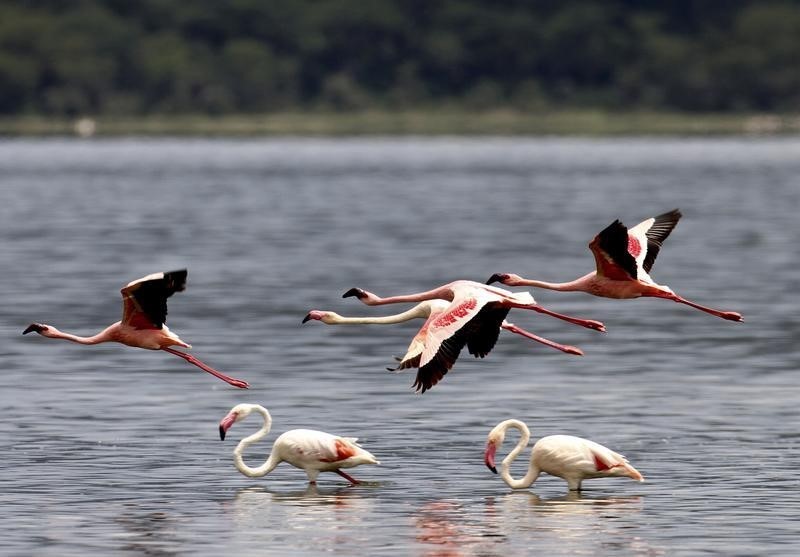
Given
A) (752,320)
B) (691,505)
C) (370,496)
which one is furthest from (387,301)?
(752,320)

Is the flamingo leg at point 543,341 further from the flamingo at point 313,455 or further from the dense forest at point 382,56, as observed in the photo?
the dense forest at point 382,56

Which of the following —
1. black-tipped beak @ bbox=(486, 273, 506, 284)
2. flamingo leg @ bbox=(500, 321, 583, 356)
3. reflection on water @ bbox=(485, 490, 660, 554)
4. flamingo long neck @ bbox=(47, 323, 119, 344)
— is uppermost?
black-tipped beak @ bbox=(486, 273, 506, 284)

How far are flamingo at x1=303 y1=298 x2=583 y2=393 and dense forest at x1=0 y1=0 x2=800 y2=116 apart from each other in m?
131

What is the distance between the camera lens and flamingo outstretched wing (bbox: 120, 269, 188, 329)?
19109 mm

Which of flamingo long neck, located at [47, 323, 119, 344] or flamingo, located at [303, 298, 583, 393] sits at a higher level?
flamingo, located at [303, 298, 583, 393]

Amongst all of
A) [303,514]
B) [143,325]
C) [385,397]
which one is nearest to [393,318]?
[143,325]

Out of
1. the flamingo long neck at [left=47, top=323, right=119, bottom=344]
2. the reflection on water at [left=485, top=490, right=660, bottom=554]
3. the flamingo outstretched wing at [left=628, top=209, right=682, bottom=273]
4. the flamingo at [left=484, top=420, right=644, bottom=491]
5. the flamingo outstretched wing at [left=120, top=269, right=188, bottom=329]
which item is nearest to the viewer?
the reflection on water at [left=485, top=490, right=660, bottom=554]

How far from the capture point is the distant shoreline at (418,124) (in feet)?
499

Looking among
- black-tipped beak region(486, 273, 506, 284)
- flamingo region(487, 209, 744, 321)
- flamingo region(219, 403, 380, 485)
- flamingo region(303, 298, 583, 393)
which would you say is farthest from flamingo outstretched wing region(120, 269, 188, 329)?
flamingo region(487, 209, 744, 321)

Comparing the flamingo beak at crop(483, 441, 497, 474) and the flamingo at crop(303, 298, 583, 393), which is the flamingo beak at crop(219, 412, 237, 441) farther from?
the flamingo beak at crop(483, 441, 497, 474)

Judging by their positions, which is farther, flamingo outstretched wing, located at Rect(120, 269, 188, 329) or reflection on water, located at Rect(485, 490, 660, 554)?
flamingo outstretched wing, located at Rect(120, 269, 188, 329)

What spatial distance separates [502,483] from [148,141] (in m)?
133

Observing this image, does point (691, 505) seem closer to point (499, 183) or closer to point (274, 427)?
point (274, 427)

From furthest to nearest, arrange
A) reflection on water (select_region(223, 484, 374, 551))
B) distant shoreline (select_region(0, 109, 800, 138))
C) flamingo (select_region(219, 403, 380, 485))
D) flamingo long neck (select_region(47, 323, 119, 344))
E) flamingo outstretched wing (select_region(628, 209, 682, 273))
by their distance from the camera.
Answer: distant shoreline (select_region(0, 109, 800, 138)) → flamingo outstretched wing (select_region(628, 209, 682, 273)) → flamingo long neck (select_region(47, 323, 119, 344)) → flamingo (select_region(219, 403, 380, 485)) → reflection on water (select_region(223, 484, 374, 551))
